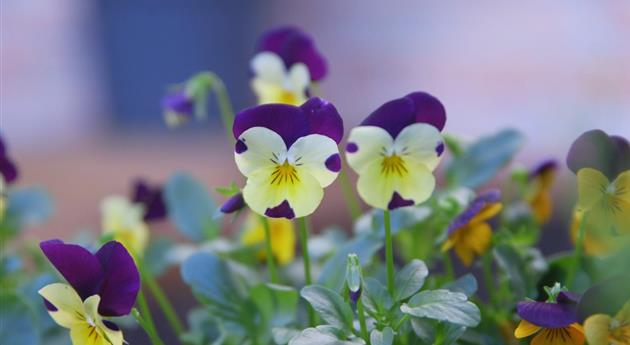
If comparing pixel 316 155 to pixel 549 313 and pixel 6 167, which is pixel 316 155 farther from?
pixel 6 167

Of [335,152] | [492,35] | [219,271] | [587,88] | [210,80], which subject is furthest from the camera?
[492,35]

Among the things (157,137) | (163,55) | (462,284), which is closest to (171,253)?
(462,284)

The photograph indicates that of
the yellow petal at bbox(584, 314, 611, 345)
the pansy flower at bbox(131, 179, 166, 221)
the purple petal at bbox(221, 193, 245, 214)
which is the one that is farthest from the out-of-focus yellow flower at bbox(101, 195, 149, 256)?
the yellow petal at bbox(584, 314, 611, 345)

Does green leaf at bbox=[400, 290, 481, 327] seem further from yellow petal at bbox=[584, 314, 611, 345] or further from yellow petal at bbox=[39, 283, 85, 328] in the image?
yellow petal at bbox=[39, 283, 85, 328]

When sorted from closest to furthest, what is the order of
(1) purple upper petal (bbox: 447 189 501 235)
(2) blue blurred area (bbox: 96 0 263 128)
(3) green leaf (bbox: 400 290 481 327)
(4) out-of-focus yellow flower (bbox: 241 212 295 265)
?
1. (3) green leaf (bbox: 400 290 481 327)
2. (1) purple upper petal (bbox: 447 189 501 235)
3. (4) out-of-focus yellow flower (bbox: 241 212 295 265)
4. (2) blue blurred area (bbox: 96 0 263 128)

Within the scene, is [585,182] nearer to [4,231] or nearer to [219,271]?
[219,271]

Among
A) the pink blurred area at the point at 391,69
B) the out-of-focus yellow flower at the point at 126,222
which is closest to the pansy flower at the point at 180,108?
the out-of-focus yellow flower at the point at 126,222

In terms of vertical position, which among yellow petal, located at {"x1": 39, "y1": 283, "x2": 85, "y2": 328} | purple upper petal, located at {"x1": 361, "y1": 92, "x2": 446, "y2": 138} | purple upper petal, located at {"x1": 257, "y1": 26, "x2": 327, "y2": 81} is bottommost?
yellow petal, located at {"x1": 39, "y1": 283, "x2": 85, "y2": 328}
